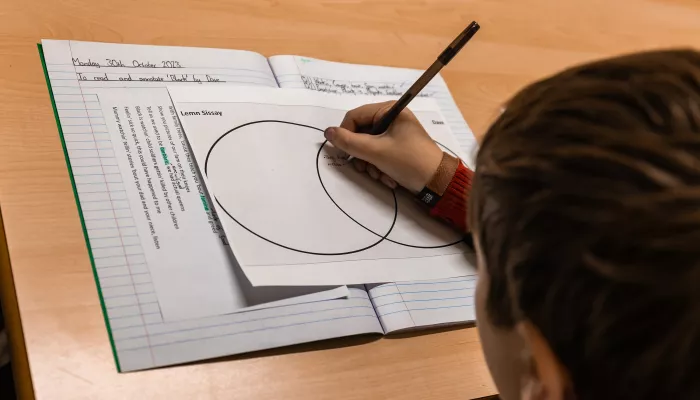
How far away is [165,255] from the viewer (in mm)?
542

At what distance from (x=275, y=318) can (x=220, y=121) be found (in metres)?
0.22

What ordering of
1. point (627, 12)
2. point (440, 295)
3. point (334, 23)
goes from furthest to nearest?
point (627, 12) < point (334, 23) < point (440, 295)

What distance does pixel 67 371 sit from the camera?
47 cm

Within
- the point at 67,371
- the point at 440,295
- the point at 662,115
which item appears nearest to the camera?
the point at 662,115

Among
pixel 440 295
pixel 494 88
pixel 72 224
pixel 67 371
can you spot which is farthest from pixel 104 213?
pixel 494 88

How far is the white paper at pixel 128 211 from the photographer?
52cm

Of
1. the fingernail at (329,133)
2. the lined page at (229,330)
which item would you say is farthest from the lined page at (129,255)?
the fingernail at (329,133)

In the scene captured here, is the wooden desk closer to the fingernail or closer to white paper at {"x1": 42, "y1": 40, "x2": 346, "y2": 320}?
white paper at {"x1": 42, "y1": 40, "x2": 346, "y2": 320}

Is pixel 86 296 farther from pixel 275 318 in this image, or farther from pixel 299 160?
pixel 299 160

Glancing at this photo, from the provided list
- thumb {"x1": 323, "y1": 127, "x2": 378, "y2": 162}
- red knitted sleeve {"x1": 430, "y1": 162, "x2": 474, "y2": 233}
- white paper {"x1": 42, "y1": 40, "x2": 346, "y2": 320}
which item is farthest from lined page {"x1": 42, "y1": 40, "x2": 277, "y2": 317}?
red knitted sleeve {"x1": 430, "y1": 162, "x2": 474, "y2": 233}

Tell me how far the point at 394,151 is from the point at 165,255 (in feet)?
0.86

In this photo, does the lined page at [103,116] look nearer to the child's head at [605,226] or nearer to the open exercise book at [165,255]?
the open exercise book at [165,255]

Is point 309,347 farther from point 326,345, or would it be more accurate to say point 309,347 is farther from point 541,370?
point 541,370

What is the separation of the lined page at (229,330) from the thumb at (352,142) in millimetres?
168
